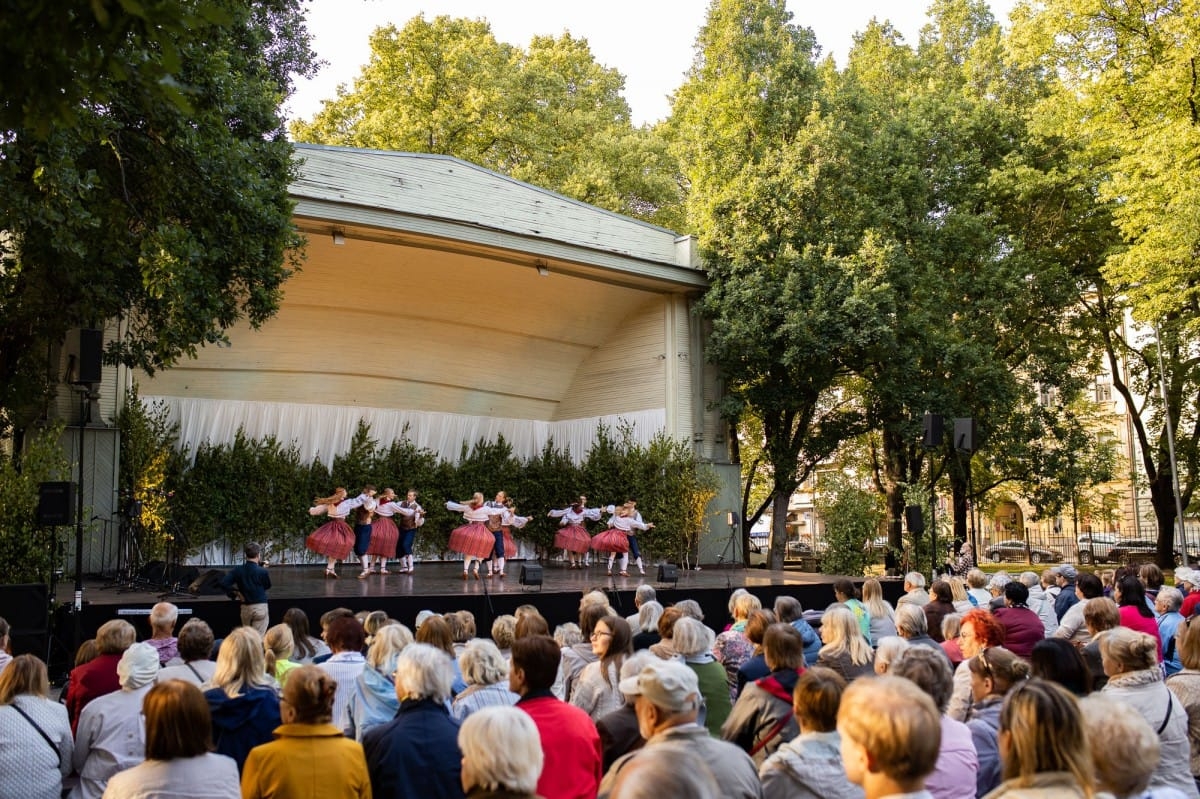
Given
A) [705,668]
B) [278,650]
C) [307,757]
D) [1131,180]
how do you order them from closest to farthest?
[307,757]
[705,668]
[278,650]
[1131,180]

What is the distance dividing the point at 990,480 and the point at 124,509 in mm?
20682

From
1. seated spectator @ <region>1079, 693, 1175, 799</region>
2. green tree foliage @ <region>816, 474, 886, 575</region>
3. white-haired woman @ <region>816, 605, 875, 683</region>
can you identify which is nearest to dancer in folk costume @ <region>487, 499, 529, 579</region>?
green tree foliage @ <region>816, 474, 886, 575</region>

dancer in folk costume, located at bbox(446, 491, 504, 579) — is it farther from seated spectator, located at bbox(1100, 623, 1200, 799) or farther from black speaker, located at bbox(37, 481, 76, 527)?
seated spectator, located at bbox(1100, 623, 1200, 799)

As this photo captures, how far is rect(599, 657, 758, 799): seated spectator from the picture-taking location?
267cm

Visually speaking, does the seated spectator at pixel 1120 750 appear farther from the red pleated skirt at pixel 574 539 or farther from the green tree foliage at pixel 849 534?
the green tree foliage at pixel 849 534

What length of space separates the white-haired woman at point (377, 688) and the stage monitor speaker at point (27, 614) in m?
6.25

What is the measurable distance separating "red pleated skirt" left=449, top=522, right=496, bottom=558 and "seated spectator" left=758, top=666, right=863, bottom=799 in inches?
498

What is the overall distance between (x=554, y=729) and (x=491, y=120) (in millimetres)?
26583

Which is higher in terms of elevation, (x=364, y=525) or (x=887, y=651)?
(x=364, y=525)

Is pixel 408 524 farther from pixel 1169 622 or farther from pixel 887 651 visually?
pixel 887 651

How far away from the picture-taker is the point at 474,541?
15.5 metres

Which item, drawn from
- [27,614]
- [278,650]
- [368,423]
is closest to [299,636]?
[278,650]

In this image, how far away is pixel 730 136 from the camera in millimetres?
21484

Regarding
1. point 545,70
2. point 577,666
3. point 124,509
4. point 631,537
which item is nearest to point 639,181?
point 545,70
